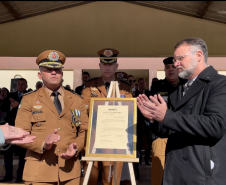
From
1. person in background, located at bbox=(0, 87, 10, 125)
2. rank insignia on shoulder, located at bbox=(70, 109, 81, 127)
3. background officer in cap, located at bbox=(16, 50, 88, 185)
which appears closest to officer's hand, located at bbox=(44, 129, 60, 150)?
background officer in cap, located at bbox=(16, 50, 88, 185)

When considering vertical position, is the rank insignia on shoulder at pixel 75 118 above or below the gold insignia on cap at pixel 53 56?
below

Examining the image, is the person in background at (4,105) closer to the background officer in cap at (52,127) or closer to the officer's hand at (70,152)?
the background officer in cap at (52,127)

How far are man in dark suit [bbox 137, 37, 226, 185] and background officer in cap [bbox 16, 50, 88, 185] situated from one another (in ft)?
3.29

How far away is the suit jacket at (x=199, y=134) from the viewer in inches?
100

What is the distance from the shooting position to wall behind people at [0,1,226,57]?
7746 millimetres

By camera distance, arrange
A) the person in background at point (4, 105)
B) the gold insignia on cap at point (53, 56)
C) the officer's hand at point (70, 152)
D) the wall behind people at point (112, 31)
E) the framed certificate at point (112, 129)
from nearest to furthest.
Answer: the officer's hand at point (70, 152) < the framed certificate at point (112, 129) < the gold insignia on cap at point (53, 56) < the person in background at point (4, 105) < the wall behind people at point (112, 31)

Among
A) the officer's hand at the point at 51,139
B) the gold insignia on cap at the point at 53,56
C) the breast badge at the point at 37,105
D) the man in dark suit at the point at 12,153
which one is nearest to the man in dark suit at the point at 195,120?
the officer's hand at the point at 51,139

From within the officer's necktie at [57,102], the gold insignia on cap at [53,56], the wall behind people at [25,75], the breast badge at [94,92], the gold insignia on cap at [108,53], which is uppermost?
the wall behind people at [25,75]

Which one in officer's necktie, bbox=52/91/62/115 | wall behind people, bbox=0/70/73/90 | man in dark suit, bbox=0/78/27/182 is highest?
wall behind people, bbox=0/70/73/90

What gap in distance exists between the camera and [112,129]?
357 cm

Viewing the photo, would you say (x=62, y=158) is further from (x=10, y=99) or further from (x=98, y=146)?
(x=10, y=99)

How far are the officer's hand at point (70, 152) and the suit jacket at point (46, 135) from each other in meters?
0.10

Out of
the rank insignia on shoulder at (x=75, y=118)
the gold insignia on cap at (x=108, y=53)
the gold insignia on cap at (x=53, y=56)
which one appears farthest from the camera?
the gold insignia on cap at (x=108, y=53)

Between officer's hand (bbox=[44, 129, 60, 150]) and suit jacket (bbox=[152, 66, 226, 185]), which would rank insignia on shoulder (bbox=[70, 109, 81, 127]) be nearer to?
officer's hand (bbox=[44, 129, 60, 150])
